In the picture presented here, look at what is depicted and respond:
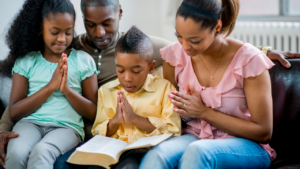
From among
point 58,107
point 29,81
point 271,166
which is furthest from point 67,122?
point 271,166

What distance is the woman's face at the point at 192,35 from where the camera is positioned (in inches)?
56.0

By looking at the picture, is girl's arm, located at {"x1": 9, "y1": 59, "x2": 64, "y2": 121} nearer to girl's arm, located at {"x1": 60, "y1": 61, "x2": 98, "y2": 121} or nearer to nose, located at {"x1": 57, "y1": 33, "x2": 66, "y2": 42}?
girl's arm, located at {"x1": 60, "y1": 61, "x2": 98, "y2": 121}

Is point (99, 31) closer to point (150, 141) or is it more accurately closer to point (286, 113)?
point (150, 141)

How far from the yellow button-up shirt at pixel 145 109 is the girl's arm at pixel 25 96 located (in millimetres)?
260

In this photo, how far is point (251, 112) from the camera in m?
1.49

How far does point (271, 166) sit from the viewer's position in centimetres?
161

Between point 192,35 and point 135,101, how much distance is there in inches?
19.6

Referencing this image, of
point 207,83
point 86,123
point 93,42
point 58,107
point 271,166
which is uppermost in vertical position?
point 93,42

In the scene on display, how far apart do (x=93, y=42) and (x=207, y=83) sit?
2.59 feet

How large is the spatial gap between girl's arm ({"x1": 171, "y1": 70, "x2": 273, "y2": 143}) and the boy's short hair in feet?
0.96

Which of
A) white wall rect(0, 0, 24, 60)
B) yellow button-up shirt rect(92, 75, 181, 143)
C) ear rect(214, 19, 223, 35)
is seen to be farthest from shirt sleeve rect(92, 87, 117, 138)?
white wall rect(0, 0, 24, 60)

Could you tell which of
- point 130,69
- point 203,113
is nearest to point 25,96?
point 130,69

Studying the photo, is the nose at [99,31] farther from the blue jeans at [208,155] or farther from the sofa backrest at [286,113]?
the sofa backrest at [286,113]

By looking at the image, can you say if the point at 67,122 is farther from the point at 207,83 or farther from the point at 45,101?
the point at 207,83
